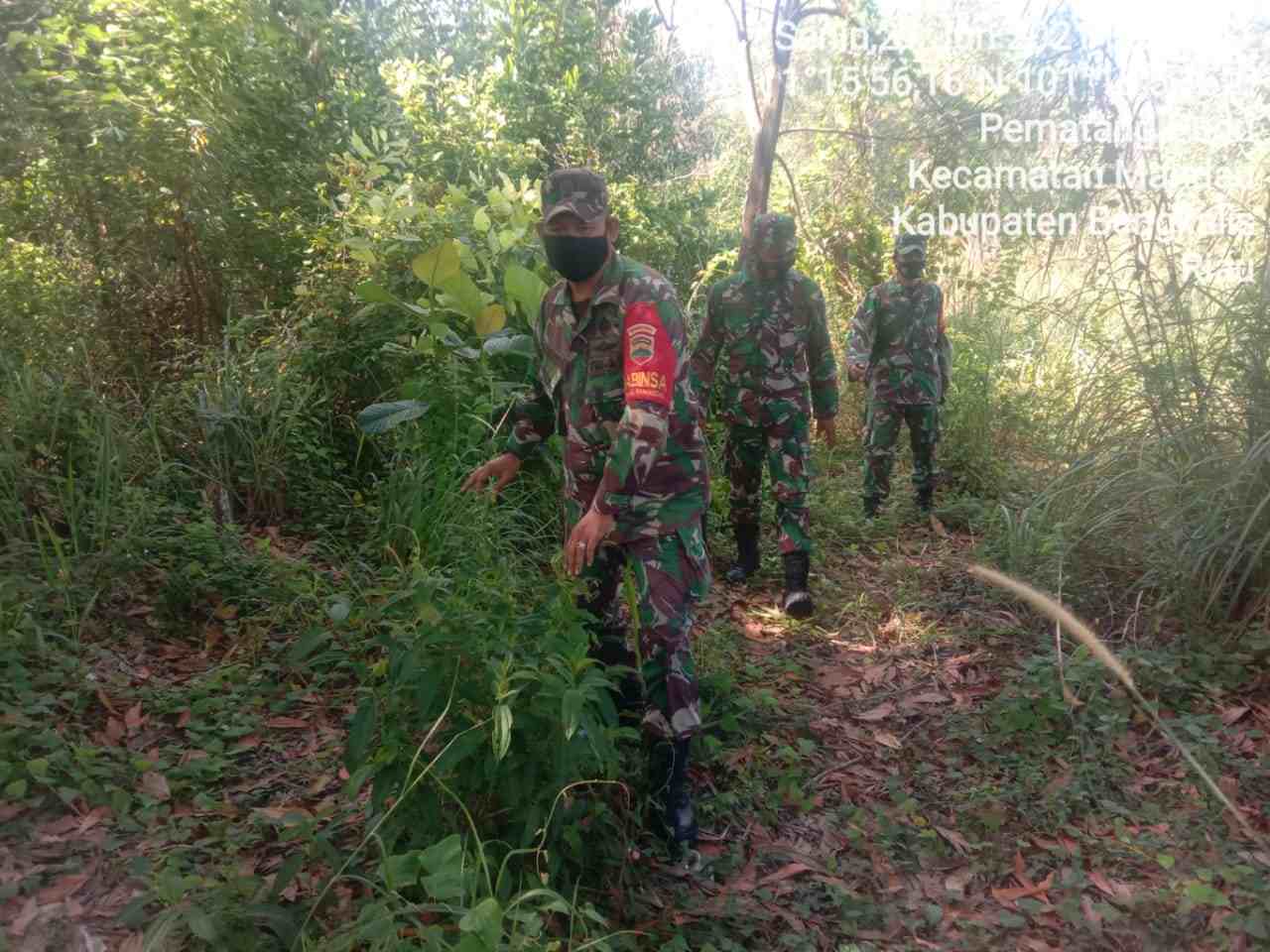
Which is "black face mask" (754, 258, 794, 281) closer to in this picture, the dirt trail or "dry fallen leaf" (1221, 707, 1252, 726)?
the dirt trail

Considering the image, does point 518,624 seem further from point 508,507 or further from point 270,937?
point 508,507

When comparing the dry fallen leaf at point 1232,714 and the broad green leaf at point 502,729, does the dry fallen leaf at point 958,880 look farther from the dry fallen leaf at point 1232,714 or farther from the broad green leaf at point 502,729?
the broad green leaf at point 502,729

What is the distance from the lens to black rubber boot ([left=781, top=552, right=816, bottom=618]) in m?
4.98

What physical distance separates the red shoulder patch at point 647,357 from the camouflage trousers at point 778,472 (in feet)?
8.53

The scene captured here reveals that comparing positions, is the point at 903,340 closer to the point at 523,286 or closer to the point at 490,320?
the point at 523,286

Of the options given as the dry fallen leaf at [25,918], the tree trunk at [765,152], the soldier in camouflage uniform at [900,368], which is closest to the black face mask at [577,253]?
the dry fallen leaf at [25,918]

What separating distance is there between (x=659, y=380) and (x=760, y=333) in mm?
2739

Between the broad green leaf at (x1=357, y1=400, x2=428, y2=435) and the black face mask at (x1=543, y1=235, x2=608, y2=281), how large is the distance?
58.3 inches

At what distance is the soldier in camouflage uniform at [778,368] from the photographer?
5.08 meters

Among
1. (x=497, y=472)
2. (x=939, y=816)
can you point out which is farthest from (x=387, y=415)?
(x=939, y=816)

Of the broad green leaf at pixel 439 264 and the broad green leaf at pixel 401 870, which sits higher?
the broad green leaf at pixel 439 264

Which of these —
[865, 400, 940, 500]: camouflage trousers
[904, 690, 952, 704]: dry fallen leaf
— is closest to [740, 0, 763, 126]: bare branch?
[865, 400, 940, 500]: camouflage trousers

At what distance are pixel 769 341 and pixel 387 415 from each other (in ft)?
6.98

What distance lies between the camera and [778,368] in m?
5.19
